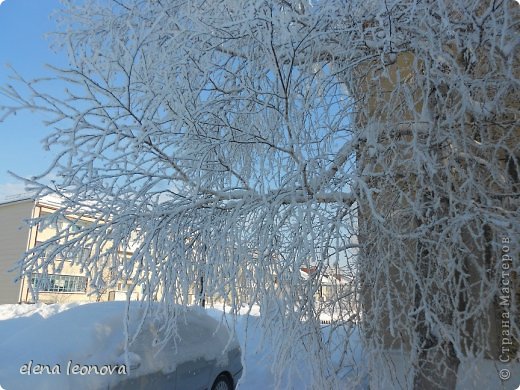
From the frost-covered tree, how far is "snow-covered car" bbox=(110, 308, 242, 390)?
0.87 meters

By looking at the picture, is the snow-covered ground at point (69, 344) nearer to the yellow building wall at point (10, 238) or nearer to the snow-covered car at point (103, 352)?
the snow-covered car at point (103, 352)

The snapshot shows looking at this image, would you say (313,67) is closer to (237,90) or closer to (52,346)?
(237,90)

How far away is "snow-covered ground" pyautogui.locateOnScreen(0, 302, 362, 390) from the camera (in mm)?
3127

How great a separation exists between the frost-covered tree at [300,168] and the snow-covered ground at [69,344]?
0.20 metres

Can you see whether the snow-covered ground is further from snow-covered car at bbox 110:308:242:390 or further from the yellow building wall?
the yellow building wall

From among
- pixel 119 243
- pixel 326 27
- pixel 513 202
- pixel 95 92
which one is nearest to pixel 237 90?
pixel 326 27

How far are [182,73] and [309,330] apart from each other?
7.49ft

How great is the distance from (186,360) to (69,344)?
144 centimetres

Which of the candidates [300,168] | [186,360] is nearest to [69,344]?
[186,360]

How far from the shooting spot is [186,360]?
15.2 ft

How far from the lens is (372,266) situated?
3592mm

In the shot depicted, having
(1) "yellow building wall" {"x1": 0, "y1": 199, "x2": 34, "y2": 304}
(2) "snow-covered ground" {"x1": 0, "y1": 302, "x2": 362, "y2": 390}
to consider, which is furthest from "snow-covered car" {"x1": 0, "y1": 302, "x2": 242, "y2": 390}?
(1) "yellow building wall" {"x1": 0, "y1": 199, "x2": 34, "y2": 304}
